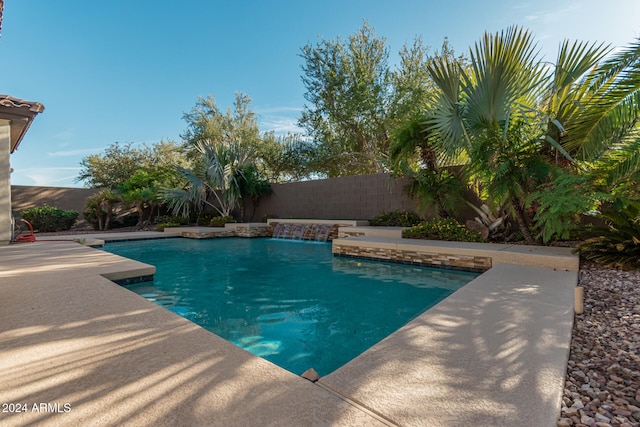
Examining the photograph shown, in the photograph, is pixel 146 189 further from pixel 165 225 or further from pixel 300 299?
pixel 300 299

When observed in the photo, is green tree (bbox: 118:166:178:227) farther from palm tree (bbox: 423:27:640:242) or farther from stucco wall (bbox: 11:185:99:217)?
palm tree (bbox: 423:27:640:242)

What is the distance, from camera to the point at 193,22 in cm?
1292

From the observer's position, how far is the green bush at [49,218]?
1249cm

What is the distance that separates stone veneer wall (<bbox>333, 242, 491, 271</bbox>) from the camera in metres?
5.21

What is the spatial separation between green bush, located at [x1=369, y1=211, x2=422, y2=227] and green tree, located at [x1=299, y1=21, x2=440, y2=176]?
4.90 metres

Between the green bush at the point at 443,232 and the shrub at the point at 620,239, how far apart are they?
211 cm

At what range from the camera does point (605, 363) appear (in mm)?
1819

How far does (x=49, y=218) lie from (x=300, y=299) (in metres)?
14.3

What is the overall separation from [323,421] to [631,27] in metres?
5.60

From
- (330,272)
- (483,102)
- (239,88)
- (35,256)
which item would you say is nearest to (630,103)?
(483,102)

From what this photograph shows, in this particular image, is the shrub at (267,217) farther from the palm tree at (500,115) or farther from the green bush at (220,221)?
the palm tree at (500,115)

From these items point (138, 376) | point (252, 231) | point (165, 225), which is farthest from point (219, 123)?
point (138, 376)

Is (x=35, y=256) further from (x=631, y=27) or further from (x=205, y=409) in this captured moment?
(x=631, y=27)

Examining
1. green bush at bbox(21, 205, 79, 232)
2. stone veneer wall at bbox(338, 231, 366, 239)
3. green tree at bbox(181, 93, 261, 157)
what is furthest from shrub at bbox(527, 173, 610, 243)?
green tree at bbox(181, 93, 261, 157)
